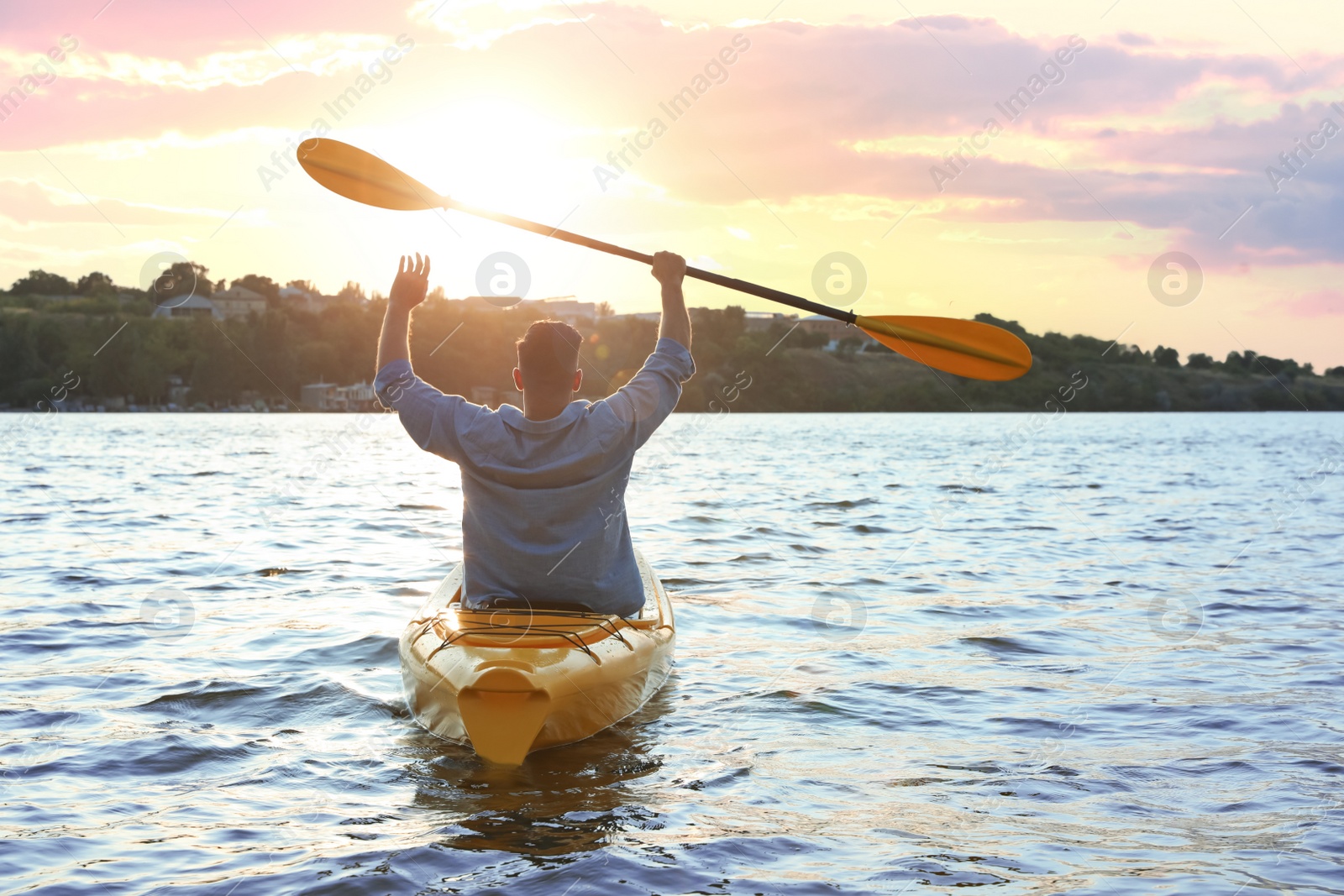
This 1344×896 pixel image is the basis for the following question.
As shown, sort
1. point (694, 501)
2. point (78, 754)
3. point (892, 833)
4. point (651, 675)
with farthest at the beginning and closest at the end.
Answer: point (694, 501) → point (651, 675) → point (78, 754) → point (892, 833)

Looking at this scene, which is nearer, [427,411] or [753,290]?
[427,411]

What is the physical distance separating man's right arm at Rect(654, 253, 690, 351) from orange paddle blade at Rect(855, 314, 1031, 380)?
2570 millimetres

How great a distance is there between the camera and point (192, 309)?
101m

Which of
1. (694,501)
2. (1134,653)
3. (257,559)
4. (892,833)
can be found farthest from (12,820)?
(694,501)

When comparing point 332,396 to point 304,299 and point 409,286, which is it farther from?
point 409,286

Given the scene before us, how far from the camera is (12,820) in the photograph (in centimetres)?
385

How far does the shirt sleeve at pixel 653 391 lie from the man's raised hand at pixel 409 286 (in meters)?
0.95

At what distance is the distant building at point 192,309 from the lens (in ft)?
292

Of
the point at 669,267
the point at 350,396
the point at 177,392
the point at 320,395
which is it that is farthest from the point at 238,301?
the point at 669,267

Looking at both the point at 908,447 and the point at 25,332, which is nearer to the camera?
the point at 908,447

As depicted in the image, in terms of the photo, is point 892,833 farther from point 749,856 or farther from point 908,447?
point 908,447

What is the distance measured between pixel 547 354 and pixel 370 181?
309 centimetres

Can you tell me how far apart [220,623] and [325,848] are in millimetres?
4627

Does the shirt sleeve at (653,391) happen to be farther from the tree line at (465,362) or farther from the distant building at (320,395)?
the distant building at (320,395)
